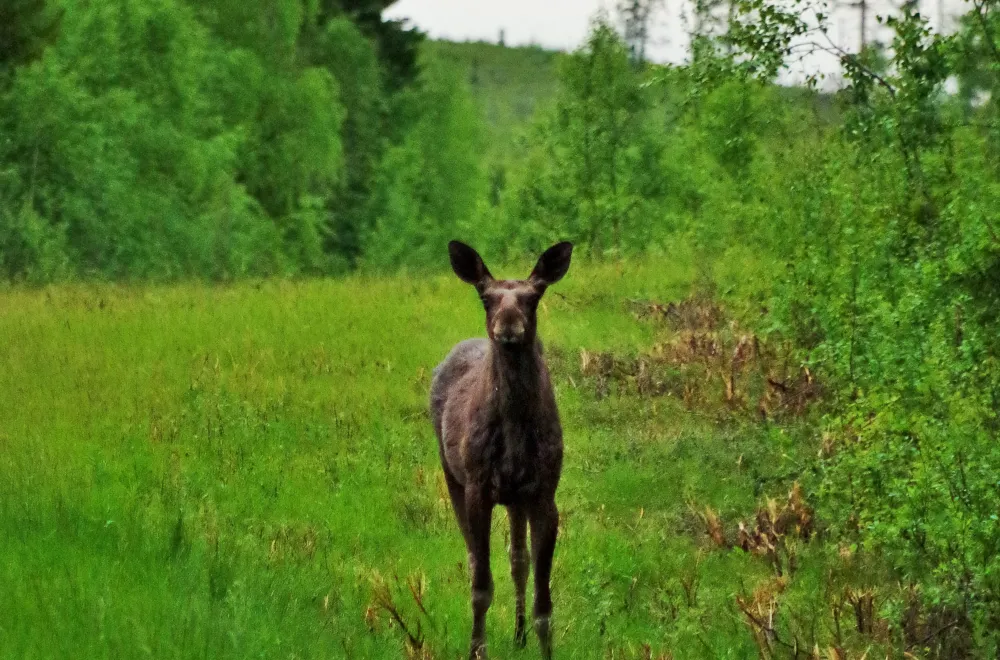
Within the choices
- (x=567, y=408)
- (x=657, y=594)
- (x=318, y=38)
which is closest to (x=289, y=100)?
(x=318, y=38)

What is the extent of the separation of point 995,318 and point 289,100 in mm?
35743

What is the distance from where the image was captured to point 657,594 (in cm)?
830

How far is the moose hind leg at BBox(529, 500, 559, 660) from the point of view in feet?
22.0

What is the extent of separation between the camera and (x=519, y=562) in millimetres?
7414

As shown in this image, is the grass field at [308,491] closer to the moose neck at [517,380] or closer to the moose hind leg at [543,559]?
the moose hind leg at [543,559]

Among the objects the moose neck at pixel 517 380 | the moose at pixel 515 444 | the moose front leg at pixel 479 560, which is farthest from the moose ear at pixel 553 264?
the moose front leg at pixel 479 560

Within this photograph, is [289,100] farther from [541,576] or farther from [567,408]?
[541,576]

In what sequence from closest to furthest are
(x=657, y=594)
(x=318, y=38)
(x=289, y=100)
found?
1. (x=657, y=594)
2. (x=289, y=100)
3. (x=318, y=38)

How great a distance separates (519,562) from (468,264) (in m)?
1.84

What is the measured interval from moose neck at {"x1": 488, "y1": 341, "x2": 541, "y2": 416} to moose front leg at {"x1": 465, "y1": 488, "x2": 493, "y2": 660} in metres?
0.51

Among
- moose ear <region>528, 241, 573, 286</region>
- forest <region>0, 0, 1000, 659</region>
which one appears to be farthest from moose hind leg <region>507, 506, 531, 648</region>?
moose ear <region>528, 241, 573, 286</region>

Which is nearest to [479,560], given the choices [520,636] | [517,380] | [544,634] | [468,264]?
[544,634]

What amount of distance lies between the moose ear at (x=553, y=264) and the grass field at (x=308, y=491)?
6.28ft

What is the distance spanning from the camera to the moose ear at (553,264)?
695cm
